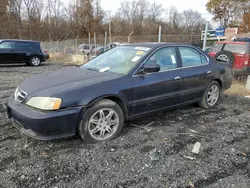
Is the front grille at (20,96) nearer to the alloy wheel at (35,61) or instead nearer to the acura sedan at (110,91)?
the acura sedan at (110,91)

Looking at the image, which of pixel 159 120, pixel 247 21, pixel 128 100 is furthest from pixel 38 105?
pixel 247 21

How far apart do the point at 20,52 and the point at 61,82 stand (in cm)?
1098

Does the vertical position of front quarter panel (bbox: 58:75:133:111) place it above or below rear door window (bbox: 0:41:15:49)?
below

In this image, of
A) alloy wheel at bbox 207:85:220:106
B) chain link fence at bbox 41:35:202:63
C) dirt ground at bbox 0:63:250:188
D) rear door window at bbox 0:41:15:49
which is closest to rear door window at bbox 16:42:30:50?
rear door window at bbox 0:41:15:49

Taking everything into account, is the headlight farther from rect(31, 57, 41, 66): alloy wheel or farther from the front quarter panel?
rect(31, 57, 41, 66): alloy wheel

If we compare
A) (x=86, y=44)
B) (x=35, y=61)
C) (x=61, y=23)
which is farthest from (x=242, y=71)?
(x=61, y=23)

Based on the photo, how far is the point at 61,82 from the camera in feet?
10.2

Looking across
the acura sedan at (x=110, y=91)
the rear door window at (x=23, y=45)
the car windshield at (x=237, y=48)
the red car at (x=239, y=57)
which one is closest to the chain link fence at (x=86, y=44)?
the rear door window at (x=23, y=45)

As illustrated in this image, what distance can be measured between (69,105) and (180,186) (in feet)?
5.40

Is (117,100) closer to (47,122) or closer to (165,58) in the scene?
(47,122)

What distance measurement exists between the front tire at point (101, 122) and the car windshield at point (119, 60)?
25.9 inches

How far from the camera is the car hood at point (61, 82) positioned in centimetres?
288

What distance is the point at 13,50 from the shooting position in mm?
12227

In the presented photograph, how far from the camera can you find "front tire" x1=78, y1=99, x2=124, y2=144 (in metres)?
2.96
